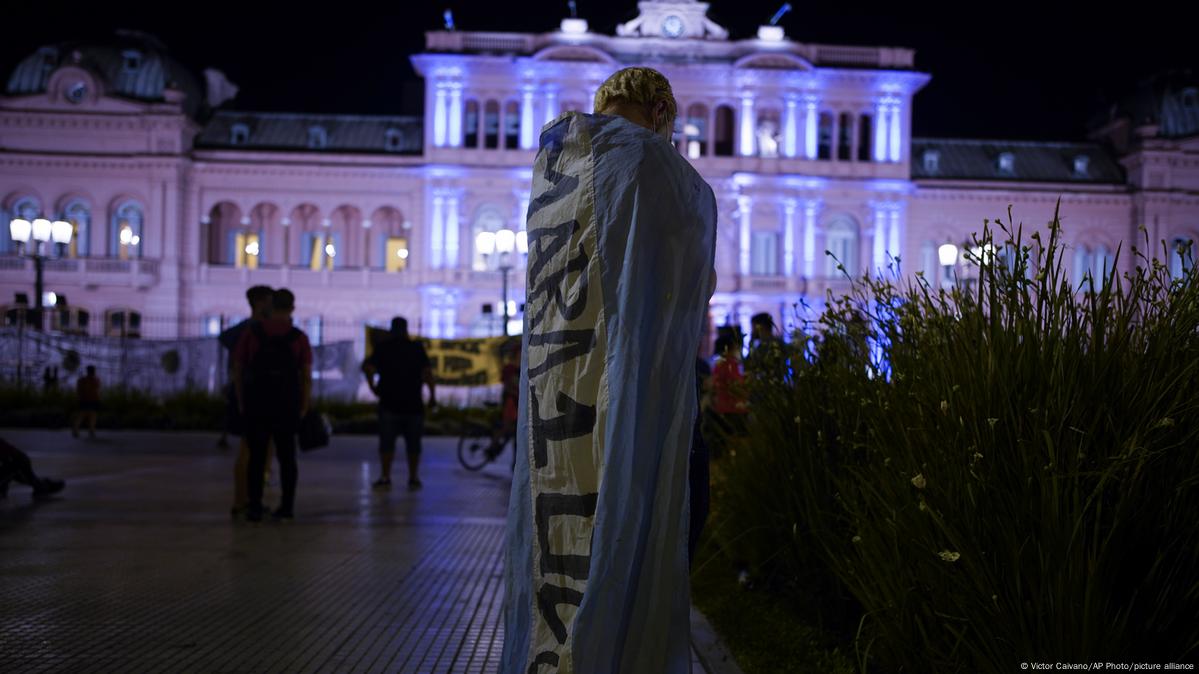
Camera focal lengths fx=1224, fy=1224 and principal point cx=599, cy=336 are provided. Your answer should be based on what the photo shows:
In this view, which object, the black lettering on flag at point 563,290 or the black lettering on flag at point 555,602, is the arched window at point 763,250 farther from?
the black lettering on flag at point 555,602

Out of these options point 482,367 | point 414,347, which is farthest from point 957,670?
point 482,367

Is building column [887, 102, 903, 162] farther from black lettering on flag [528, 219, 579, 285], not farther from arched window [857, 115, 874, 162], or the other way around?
black lettering on flag [528, 219, 579, 285]

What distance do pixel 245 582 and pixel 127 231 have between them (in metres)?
43.0

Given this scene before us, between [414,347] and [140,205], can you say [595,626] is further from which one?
[140,205]

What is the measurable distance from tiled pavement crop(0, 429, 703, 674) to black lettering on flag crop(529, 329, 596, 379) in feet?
6.38

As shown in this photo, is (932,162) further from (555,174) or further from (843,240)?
(555,174)

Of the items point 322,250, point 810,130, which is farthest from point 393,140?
point 810,130

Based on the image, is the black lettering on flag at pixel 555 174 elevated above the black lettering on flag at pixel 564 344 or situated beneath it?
elevated above

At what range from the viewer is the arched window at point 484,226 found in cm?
4744

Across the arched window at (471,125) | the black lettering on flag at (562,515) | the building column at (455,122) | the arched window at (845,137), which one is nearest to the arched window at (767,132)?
the arched window at (845,137)

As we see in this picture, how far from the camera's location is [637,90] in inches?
153

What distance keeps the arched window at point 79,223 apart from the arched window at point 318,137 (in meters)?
8.91

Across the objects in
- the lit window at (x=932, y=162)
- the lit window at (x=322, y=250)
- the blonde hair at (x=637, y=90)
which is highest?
the lit window at (x=932, y=162)

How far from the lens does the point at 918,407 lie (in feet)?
13.8
